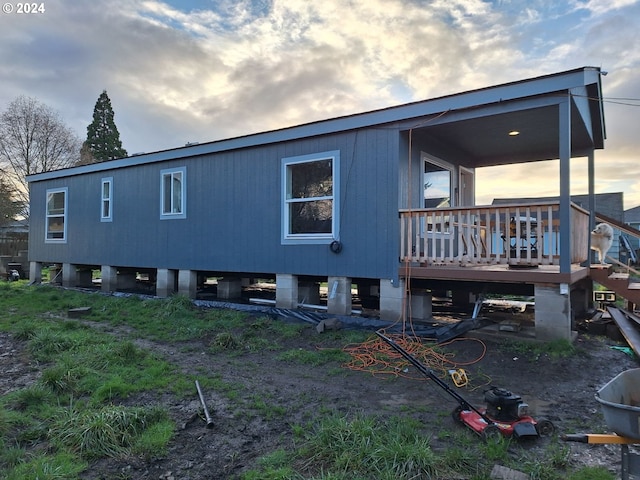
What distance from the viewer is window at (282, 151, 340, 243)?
739cm

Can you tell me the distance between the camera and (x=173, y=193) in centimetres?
991

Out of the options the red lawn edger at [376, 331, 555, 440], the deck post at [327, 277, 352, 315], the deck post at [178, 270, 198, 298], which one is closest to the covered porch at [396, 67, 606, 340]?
the deck post at [327, 277, 352, 315]

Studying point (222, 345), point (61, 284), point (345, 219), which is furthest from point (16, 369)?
point (61, 284)

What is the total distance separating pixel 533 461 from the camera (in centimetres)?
262

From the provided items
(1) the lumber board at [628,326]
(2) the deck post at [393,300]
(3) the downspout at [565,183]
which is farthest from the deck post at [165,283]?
(1) the lumber board at [628,326]

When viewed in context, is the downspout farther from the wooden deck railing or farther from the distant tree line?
the distant tree line

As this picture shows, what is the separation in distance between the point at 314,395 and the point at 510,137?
611 cm

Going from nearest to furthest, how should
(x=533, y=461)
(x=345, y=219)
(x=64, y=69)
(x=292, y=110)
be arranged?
(x=533, y=461) → (x=345, y=219) → (x=292, y=110) → (x=64, y=69)

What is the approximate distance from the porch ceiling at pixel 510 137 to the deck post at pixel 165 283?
6853 millimetres

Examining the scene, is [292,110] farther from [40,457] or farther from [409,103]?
[40,457]

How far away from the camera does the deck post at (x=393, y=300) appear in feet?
21.5

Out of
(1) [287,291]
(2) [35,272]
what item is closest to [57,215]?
(2) [35,272]

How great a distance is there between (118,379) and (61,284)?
1082 cm

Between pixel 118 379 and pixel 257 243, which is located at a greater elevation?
pixel 257 243
